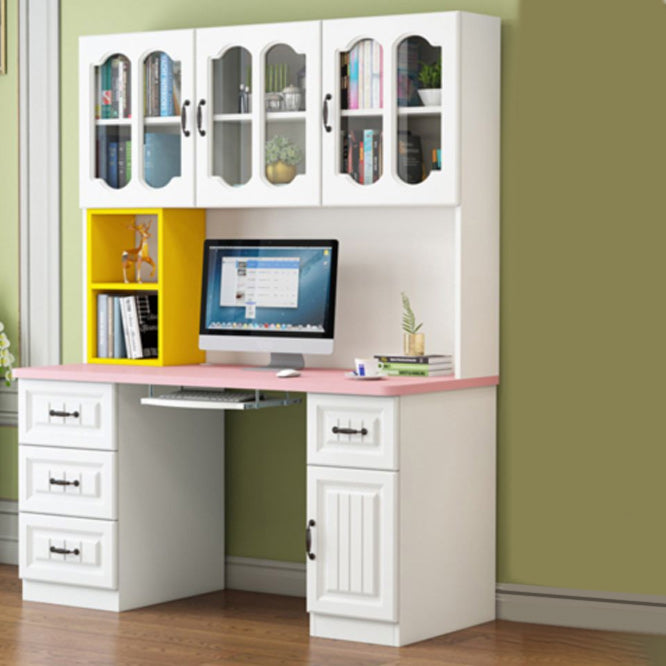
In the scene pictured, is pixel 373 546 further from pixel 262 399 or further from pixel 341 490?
pixel 262 399

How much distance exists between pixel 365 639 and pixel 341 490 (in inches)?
17.8

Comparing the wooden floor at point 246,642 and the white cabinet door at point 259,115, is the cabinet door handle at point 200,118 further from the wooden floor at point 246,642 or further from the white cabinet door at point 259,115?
the wooden floor at point 246,642

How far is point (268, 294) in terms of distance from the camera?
182 inches

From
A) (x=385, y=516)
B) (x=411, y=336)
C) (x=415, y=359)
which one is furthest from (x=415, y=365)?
(x=385, y=516)

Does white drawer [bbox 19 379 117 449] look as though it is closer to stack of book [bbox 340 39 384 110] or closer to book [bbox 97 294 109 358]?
book [bbox 97 294 109 358]

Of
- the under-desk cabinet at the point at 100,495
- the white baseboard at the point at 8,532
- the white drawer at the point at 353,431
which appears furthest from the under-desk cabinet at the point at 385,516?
the white baseboard at the point at 8,532

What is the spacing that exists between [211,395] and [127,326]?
0.59 metres

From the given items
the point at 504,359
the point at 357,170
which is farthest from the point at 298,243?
the point at 504,359

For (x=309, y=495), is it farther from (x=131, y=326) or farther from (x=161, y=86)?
(x=161, y=86)

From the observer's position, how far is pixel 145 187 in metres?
4.69

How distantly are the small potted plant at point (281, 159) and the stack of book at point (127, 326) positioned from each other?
68cm

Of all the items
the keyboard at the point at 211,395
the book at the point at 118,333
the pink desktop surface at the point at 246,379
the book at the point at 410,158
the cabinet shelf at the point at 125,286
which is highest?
the book at the point at 410,158

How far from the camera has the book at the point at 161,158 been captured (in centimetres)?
466

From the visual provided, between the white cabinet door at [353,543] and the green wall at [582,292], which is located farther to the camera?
the green wall at [582,292]
